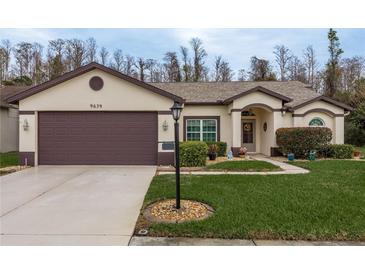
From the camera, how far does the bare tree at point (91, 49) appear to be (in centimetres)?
3209

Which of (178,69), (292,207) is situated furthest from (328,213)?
(178,69)

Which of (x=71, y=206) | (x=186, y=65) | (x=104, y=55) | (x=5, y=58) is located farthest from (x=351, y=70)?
(x=5, y=58)

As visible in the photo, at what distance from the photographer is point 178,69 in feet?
113

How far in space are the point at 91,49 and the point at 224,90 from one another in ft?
75.0

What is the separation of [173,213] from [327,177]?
594cm

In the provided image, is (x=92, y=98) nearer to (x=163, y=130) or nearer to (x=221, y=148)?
(x=163, y=130)

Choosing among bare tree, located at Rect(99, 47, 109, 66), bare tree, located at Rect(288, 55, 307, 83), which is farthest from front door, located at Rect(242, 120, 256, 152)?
bare tree, located at Rect(99, 47, 109, 66)

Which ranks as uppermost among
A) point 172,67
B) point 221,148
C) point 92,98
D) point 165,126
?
point 172,67

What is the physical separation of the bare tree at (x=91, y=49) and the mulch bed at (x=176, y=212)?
30.8 m

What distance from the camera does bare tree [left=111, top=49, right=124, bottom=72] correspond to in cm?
3375

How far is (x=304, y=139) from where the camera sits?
41.5 feet

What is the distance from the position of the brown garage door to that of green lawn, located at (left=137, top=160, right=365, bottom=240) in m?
3.20

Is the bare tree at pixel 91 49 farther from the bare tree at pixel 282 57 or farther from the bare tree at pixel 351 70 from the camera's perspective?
the bare tree at pixel 351 70

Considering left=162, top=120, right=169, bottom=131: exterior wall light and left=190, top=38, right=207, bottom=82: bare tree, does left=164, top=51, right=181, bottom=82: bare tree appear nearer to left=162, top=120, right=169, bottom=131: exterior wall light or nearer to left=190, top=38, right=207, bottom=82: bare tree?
left=190, top=38, right=207, bottom=82: bare tree
